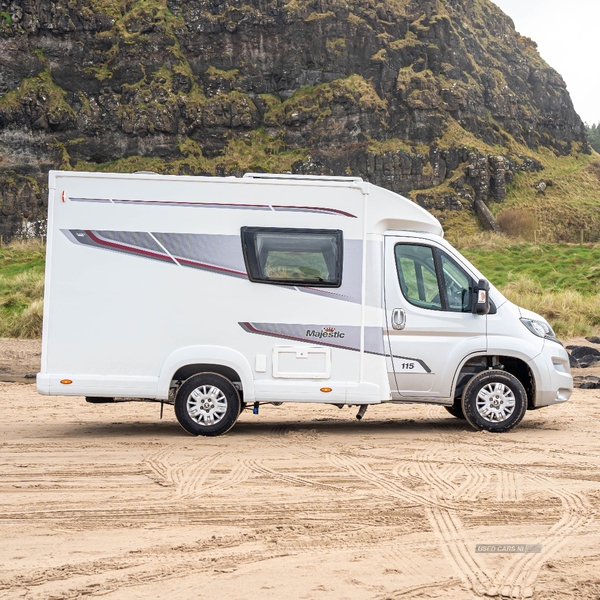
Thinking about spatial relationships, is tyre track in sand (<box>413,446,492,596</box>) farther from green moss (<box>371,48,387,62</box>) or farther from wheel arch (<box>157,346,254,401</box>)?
green moss (<box>371,48,387,62</box>)

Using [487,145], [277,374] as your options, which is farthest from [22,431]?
[487,145]

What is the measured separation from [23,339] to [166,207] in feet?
47.8

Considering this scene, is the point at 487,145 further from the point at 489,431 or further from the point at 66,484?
the point at 66,484

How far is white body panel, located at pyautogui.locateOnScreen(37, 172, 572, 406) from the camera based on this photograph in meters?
10.6

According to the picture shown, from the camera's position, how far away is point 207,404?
35.3 ft

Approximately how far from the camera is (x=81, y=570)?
5.48m

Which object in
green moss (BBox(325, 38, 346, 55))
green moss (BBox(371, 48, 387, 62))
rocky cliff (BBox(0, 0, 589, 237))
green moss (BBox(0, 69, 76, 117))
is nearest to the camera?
rocky cliff (BBox(0, 0, 589, 237))

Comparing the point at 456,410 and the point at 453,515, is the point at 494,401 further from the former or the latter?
the point at 453,515

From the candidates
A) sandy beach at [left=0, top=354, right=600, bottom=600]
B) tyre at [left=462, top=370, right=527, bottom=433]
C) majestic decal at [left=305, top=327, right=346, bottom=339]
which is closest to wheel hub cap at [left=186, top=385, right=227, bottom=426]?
sandy beach at [left=0, top=354, right=600, bottom=600]

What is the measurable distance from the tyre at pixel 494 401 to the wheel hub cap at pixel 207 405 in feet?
10.1

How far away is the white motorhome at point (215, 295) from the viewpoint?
10.6 m

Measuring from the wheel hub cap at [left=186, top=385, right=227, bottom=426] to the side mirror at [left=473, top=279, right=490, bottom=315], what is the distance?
132 inches

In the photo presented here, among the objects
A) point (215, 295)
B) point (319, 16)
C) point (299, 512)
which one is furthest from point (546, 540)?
point (319, 16)

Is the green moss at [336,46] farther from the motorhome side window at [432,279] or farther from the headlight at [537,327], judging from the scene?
the motorhome side window at [432,279]
